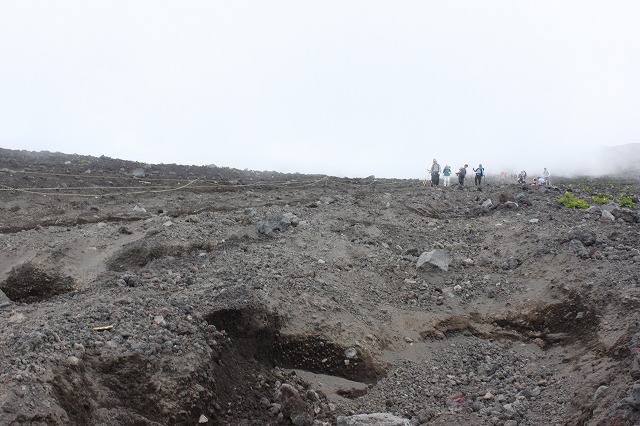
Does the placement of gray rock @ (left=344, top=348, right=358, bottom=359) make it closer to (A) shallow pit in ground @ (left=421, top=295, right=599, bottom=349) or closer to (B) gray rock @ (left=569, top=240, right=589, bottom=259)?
(A) shallow pit in ground @ (left=421, top=295, right=599, bottom=349)

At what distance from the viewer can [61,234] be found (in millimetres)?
12648

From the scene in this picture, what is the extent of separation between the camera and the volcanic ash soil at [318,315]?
6.89 m

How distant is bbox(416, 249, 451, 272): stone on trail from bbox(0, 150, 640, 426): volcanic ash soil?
1.8 inches

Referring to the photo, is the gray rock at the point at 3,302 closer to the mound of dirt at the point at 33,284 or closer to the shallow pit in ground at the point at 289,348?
the mound of dirt at the point at 33,284

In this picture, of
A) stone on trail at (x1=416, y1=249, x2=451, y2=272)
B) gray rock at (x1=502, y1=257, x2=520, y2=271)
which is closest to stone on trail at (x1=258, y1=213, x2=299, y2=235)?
stone on trail at (x1=416, y1=249, x2=451, y2=272)

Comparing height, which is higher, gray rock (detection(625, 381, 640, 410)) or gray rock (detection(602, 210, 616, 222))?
gray rock (detection(602, 210, 616, 222))

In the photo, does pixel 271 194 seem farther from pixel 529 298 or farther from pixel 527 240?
pixel 529 298

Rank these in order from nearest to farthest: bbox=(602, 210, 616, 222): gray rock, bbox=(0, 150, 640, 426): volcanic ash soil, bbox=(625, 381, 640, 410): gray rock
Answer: bbox=(625, 381, 640, 410): gray rock, bbox=(0, 150, 640, 426): volcanic ash soil, bbox=(602, 210, 616, 222): gray rock

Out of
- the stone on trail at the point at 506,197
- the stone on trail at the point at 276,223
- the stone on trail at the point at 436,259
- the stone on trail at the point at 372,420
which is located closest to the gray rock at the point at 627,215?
the stone on trail at the point at 506,197

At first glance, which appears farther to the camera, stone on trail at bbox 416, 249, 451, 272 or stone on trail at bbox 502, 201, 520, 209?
stone on trail at bbox 502, 201, 520, 209

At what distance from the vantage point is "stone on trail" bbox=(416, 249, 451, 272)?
39.0ft

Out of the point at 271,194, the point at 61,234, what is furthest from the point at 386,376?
the point at 271,194

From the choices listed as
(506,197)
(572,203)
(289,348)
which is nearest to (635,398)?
(289,348)

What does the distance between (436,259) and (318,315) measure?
150 inches
